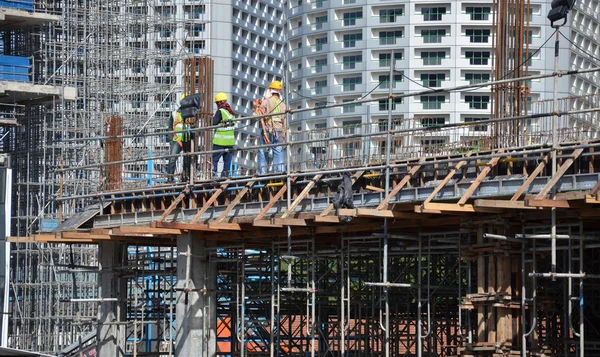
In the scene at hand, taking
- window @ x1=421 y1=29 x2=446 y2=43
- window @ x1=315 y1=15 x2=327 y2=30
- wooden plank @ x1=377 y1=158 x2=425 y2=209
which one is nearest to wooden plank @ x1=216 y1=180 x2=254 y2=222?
wooden plank @ x1=377 y1=158 x2=425 y2=209

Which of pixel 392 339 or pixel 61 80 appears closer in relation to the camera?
pixel 392 339

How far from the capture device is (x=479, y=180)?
23.9 metres

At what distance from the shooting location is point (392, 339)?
36594 mm

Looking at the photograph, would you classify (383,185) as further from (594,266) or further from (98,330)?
(98,330)

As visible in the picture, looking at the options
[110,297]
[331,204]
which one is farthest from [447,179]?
[110,297]

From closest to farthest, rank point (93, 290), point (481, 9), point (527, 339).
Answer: point (527, 339) → point (93, 290) → point (481, 9)

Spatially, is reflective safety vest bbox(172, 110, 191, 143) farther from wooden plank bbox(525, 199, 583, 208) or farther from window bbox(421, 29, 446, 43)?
window bbox(421, 29, 446, 43)

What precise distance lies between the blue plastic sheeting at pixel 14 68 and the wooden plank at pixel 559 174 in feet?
101

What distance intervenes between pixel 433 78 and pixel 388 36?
507 centimetres

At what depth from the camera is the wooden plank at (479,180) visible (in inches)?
923

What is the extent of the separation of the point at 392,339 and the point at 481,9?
6646 cm

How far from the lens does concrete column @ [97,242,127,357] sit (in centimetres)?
3372

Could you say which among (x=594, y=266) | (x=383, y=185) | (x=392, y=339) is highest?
(x=383, y=185)

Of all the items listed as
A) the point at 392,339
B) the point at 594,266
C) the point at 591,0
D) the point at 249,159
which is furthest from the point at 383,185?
the point at 591,0
